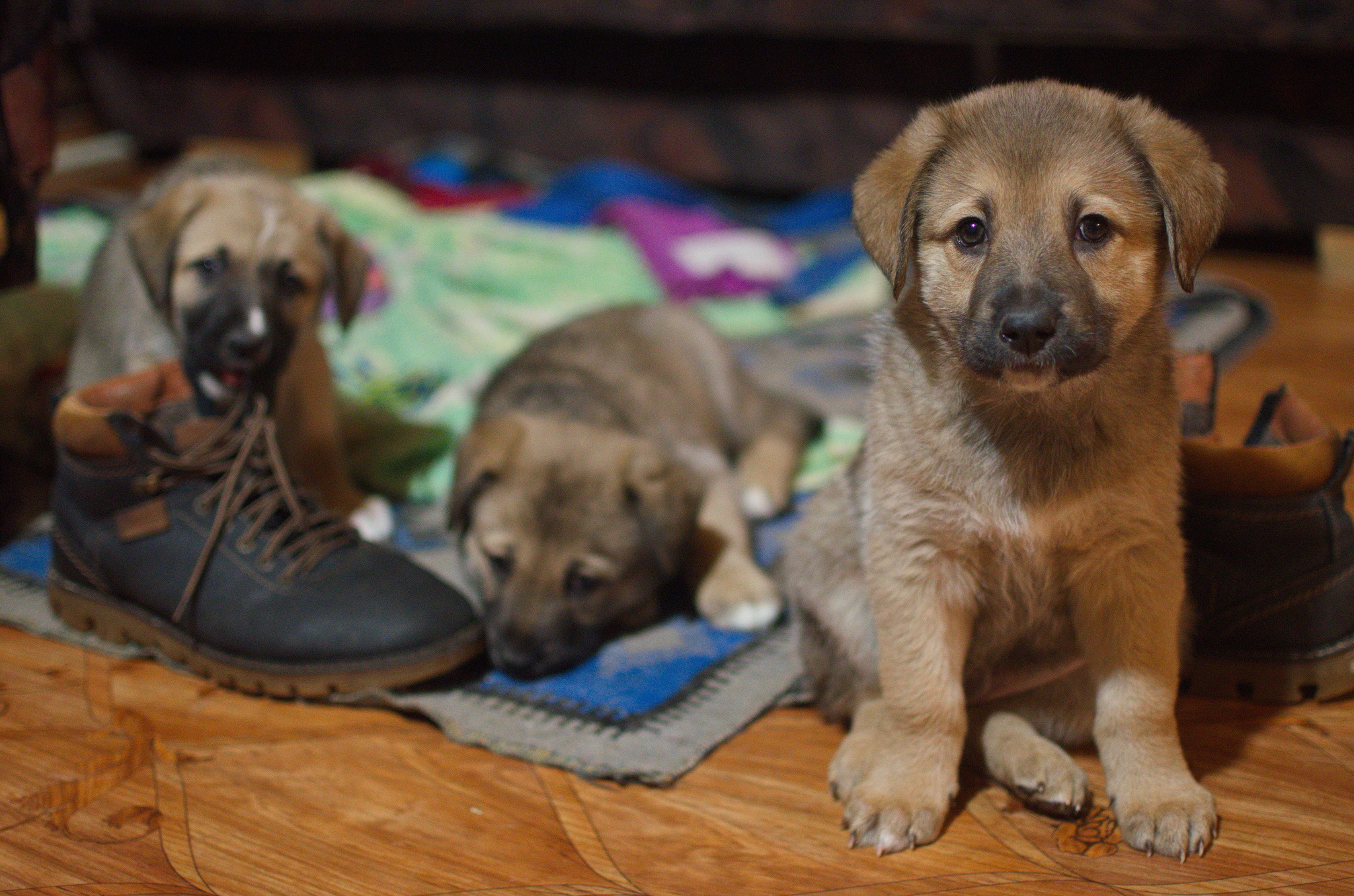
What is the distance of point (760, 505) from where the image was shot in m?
3.70

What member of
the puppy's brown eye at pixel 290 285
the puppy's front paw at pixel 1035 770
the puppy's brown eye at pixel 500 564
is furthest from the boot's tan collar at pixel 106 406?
the puppy's front paw at pixel 1035 770

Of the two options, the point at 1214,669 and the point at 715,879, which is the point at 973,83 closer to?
the point at 1214,669

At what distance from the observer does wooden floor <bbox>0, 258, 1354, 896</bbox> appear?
1.97 meters

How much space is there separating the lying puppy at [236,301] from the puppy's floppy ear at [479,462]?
48 cm

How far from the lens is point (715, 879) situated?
2004 mm

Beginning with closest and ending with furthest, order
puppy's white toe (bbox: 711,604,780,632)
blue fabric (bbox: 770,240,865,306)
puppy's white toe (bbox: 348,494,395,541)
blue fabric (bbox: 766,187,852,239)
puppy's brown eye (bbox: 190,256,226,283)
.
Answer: puppy's white toe (bbox: 711,604,780,632) < puppy's brown eye (bbox: 190,256,226,283) < puppy's white toe (bbox: 348,494,395,541) < blue fabric (bbox: 770,240,865,306) < blue fabric (bbox: 766,187,852,239)

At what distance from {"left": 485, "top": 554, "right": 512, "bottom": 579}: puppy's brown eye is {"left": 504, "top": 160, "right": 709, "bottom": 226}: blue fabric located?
3621 millimetres

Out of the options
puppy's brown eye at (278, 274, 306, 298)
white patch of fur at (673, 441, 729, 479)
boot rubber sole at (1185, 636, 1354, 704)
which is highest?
puppy's brown eye at (278, 274, 306, 298)

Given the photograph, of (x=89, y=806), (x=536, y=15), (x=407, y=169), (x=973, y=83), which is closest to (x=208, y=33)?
(x=407, y=169)

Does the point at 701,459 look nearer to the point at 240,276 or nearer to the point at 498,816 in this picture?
the point at 240,276

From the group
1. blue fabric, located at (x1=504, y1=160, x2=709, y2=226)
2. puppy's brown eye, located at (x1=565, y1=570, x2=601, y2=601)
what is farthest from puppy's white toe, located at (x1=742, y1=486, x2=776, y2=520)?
blue fabric, located at (x1=504, y1=160, x2=709, y2=226)

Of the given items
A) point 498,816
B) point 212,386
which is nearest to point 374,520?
point 212,386

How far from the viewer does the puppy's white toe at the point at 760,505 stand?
12.1 feet

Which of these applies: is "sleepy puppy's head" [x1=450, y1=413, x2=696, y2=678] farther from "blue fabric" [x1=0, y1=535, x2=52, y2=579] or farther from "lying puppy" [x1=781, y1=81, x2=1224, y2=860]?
"blue fabric" [x1=0, y1=535, x2=52, y2=579]
